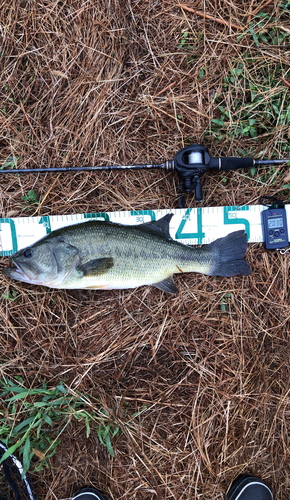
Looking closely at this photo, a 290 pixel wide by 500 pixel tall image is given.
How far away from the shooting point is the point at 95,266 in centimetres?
289

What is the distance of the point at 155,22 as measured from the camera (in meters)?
3.31

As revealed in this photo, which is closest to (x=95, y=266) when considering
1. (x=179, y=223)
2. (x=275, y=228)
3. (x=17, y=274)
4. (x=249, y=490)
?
(x=17, y=274)

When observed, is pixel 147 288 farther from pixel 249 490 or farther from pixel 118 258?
pixel 249 490

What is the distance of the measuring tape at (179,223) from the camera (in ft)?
10.6

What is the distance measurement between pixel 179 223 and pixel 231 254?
683mm

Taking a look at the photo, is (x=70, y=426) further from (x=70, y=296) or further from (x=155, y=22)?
(x=155, y=22)

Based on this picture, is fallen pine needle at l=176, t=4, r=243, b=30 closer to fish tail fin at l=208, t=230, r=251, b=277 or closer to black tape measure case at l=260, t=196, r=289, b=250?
black tape measure case at l=260, t=196, r=289, b=250

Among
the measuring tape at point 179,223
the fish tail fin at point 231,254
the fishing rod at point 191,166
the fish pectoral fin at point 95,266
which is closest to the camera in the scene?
the fish pectoral fin at point 95,266

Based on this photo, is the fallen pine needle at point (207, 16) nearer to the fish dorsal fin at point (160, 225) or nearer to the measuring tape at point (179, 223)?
the measuring tape at point (179, 223)

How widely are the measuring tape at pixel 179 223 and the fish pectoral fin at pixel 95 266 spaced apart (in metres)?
0.57

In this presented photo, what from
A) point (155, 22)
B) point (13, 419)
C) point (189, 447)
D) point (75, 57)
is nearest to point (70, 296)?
point (13, 419)

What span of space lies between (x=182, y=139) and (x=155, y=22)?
1.40 meters

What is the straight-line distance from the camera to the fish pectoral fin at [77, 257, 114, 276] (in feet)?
9.48

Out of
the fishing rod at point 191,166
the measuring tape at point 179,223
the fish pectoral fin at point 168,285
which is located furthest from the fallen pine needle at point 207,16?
the fish pectoral fin at point 168,285
